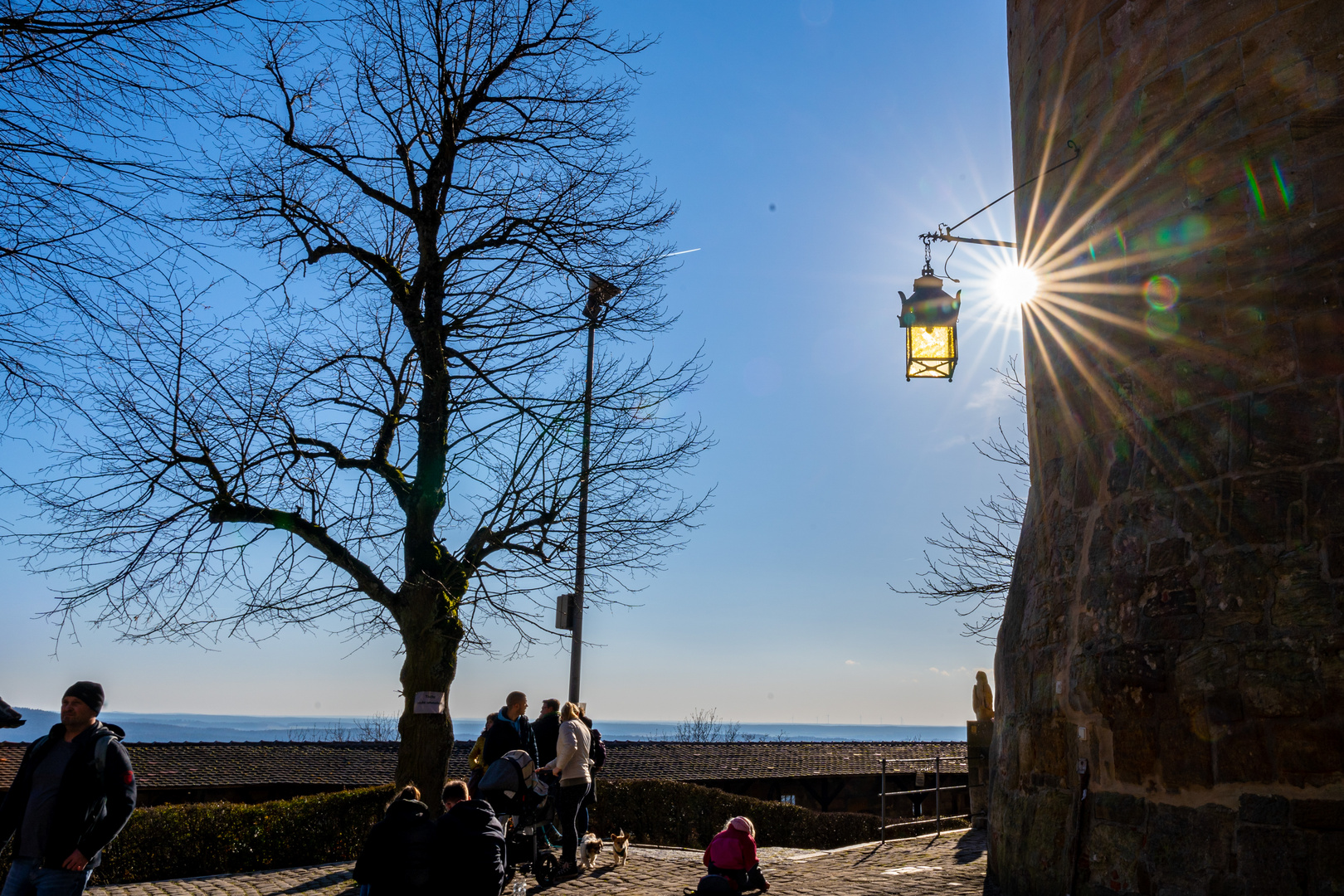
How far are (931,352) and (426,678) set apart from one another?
6.16 metres

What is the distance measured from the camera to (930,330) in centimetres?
793

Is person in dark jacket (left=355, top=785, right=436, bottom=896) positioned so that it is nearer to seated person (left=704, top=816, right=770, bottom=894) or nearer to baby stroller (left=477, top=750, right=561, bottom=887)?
baby stroller (left=477, top=750, right=561, bottom=887)

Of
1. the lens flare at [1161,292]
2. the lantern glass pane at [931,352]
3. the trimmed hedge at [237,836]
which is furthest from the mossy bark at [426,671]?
the lens flare at [1161,292]

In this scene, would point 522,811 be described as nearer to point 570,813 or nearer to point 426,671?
point 570,813

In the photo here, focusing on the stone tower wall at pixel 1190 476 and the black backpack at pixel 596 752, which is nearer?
the stone tower wall at pixel 1190 476

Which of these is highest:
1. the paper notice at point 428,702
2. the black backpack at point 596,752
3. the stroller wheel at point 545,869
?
the paper notice at point 428,702

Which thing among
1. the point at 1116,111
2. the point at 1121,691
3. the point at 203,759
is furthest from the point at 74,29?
the point at 203,759

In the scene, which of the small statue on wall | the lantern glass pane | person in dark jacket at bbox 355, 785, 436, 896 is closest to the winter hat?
person in dark jacket at bbox 355, 785, 436, 896

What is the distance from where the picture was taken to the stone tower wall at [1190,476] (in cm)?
434

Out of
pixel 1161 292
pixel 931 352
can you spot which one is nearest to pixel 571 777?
pixel 931 352

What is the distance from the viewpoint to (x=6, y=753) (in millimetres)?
31953

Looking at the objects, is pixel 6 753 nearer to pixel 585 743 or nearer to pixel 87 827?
pixel 585 743

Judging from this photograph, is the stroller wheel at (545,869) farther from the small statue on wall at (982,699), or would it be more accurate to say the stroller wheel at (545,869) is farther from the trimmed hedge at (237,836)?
the small statue on wall at (982,699)

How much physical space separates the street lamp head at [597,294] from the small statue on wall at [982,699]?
863 cm
